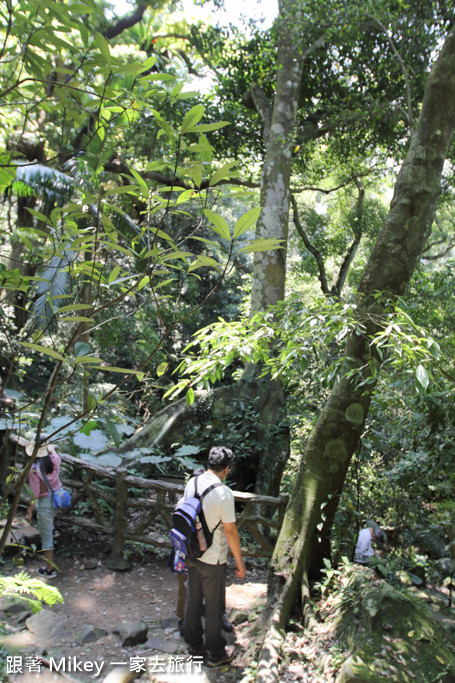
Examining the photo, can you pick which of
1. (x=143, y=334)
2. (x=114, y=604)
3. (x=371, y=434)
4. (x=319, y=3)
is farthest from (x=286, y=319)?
(x=143, y=334)

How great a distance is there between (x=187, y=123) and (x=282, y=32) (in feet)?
25.3

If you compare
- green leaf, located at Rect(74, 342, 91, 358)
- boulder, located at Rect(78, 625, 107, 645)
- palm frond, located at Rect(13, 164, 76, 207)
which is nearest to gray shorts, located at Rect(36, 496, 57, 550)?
boulder, located at Rect(78, 625, 107, 645)

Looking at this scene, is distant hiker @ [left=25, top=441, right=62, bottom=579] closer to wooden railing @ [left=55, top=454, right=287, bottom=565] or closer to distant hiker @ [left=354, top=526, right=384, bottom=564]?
wooden railing @ [left=55, top=454, right=287, bottom=565]

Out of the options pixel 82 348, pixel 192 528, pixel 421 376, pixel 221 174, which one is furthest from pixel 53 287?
pixel 221 174

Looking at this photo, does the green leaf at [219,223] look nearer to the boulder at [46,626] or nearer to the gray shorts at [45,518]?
the boulder at [46,626]

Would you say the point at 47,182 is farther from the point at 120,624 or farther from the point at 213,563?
the point at 213,563

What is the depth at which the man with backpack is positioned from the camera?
131 inches

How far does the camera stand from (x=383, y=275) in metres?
3.82

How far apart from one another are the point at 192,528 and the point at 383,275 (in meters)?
2.47

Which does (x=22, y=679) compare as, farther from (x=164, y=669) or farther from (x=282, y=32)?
(x=282, y=32)

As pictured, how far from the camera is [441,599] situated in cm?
403

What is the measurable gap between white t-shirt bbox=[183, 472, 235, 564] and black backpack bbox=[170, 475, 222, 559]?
0.03 m

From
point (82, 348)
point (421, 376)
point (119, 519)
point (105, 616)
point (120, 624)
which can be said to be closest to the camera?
point (82, 348)

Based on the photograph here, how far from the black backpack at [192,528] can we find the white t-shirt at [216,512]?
29mm
